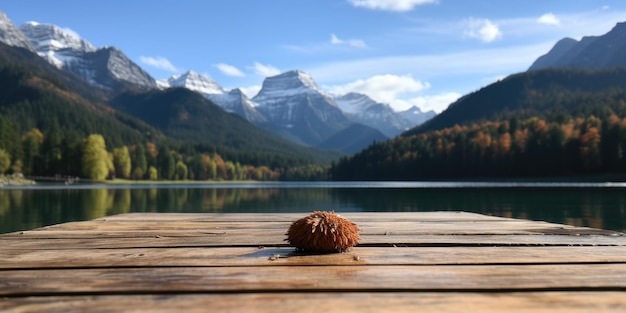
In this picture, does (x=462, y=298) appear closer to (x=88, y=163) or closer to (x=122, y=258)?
(x=122, y=258)

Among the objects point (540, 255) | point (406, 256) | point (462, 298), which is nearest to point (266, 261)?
point (406, 256)

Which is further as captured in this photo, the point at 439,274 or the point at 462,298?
the point at 439,274

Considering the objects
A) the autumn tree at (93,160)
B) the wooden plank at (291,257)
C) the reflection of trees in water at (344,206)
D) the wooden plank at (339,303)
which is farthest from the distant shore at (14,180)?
the wooden plank at (339,303)

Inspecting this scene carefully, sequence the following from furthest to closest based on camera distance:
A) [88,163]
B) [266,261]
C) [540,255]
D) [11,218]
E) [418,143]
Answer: [418,143] < [88,163] < [11,218] < [540,255] < [266,261]

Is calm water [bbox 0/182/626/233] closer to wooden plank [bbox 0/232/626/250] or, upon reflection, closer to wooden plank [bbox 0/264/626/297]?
wooden plank [bbox 0/232/626/250]

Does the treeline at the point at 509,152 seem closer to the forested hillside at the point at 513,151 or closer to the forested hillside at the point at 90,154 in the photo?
the forested hillside at the point at 513,151

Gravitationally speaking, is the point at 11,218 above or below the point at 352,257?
below

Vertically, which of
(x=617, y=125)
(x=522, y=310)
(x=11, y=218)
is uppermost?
(x=617, y=125)
